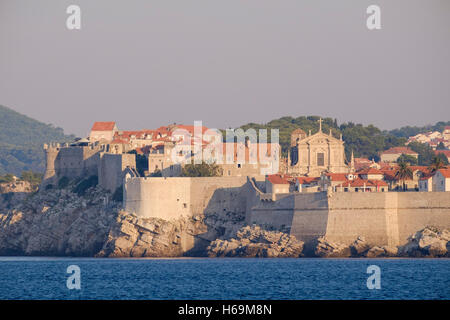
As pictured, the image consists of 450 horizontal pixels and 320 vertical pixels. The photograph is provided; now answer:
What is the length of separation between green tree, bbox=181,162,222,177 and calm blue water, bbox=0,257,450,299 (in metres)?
10.9

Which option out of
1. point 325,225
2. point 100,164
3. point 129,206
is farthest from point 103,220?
point 325,225

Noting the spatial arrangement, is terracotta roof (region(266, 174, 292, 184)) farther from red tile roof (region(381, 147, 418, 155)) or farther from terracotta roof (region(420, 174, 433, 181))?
red tile roof (region(381, 147, 418, 155))

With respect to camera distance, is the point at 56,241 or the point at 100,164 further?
the point at 100,164

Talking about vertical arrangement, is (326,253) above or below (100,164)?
below

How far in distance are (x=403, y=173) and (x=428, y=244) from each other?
1080 cm

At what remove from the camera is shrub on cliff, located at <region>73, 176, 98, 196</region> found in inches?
3361

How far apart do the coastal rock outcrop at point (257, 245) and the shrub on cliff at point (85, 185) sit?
16.3m

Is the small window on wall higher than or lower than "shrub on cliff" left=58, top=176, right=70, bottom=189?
higher

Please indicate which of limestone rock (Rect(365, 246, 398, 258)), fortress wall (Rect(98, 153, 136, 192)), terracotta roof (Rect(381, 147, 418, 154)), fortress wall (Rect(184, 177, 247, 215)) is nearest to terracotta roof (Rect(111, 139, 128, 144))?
fortress wall (Rect(98, 153, 136, 192))

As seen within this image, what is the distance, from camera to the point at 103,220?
7888 cm

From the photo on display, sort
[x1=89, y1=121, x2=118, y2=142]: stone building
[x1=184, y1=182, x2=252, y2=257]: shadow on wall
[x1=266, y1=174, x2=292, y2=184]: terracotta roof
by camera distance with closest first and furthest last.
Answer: [x1=184, y1=182, x2=252, y2=257]: shadow on wall < [x1=266, y1=174, x2=292, y2=184]: terracotta roof < [x1=89, y1=121, x2=118, y2=142]: stone building
